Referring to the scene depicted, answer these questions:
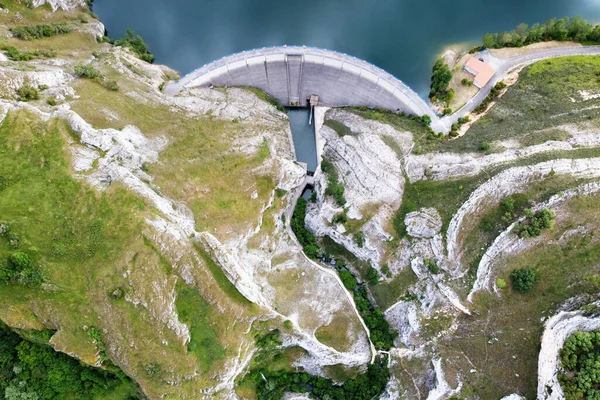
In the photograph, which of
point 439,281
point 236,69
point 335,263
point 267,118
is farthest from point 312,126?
point 439,281

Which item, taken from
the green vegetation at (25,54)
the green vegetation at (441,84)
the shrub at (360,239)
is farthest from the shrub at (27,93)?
the green vegetation at (441,84)

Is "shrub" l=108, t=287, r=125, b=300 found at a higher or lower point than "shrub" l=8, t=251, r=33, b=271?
lower

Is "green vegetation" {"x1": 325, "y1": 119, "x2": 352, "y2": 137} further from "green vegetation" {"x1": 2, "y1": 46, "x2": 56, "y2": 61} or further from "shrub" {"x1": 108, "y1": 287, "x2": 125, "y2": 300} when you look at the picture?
"green vegetation" {"x1": 2, "y1": 46, "x2": 56, "y2": 61}

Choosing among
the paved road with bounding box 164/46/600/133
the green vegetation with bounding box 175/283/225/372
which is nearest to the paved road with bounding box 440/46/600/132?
the paved road with bounding box 164/46/600/133

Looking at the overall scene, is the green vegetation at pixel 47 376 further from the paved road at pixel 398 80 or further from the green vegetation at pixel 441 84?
the green vegetation at pixel 441 84

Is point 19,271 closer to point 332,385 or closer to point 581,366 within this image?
point 332,385

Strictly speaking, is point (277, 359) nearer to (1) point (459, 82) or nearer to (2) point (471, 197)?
(2) point (471, 197)
